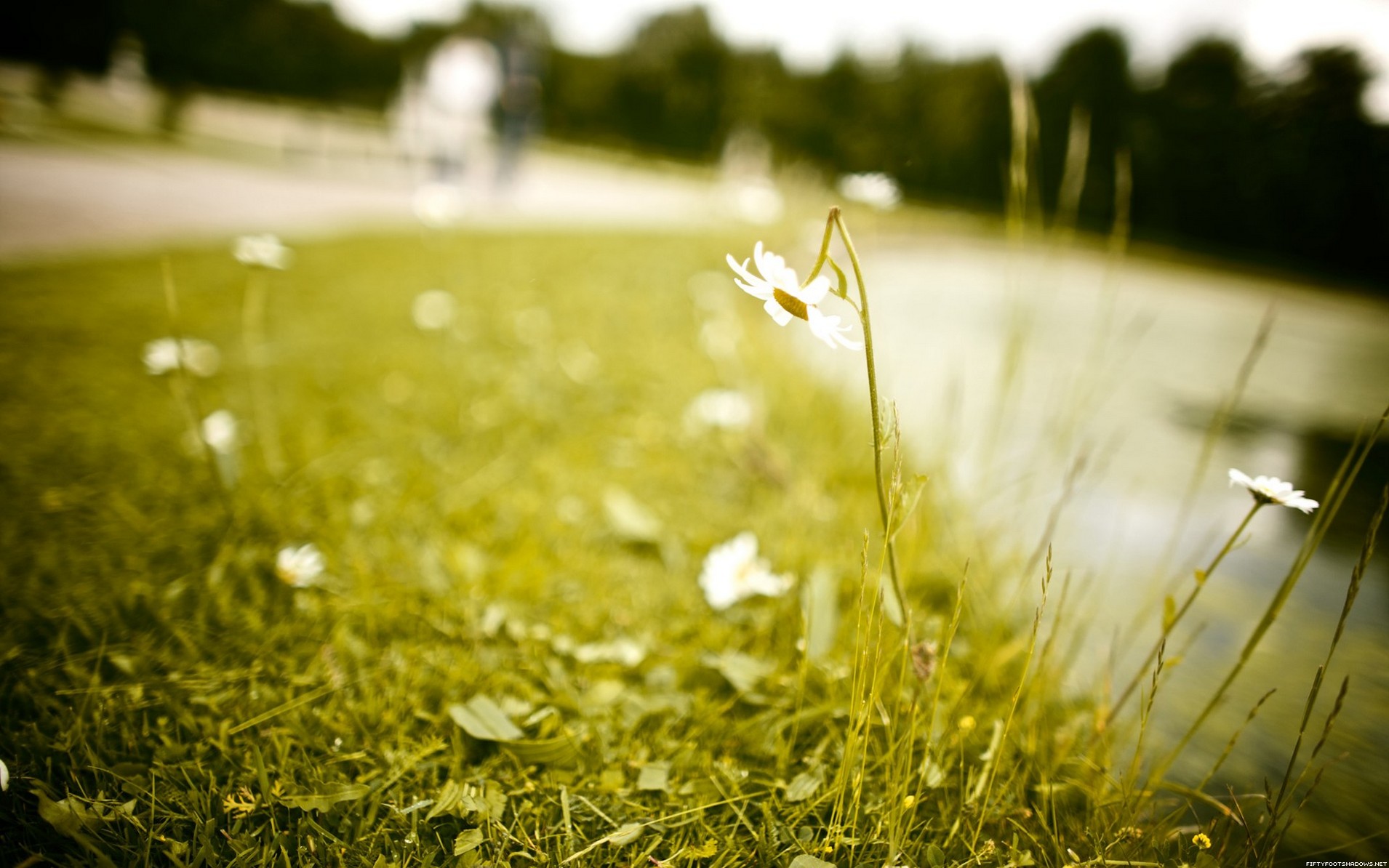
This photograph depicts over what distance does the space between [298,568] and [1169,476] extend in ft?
7.10

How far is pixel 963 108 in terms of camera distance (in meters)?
14.6

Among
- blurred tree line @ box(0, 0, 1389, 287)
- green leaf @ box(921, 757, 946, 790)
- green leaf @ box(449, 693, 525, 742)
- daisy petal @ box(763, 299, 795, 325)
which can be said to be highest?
blurred tree line @ box(0, 0, 1389, 287)

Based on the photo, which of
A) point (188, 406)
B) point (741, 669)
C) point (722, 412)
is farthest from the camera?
point (722, 412)

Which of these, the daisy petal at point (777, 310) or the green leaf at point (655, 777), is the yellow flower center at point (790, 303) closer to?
the daisy petal at point (777, 310)

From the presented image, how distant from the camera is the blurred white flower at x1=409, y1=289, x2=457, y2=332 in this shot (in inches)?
85.6

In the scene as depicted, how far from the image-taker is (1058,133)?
14867 mm

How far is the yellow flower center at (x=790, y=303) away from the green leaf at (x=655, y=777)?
0.53 metres

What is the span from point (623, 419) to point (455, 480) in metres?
0.55

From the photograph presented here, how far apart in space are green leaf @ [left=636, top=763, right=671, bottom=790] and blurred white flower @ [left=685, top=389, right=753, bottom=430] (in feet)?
2.87

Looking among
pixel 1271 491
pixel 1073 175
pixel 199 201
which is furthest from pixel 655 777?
pixel 199 201

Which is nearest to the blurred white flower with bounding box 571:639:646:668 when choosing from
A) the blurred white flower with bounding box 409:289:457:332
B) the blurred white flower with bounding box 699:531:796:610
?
the blurred white flower with bounding box 699:531:796:610

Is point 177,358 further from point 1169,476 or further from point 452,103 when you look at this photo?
point 452,103

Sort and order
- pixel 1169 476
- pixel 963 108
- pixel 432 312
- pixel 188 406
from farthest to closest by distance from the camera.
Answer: pixel 963 108
pixel 432 312
pixel 1169 476
pixel 188 406

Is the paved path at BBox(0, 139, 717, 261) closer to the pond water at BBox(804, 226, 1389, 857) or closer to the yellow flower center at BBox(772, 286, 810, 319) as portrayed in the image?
the yellow flower center at BBox(772, 286, 810, 319)
